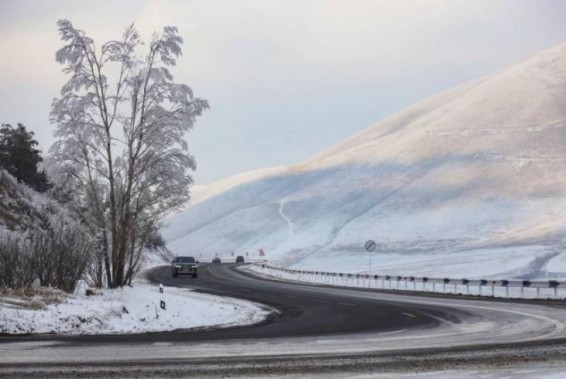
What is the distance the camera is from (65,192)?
33.9m

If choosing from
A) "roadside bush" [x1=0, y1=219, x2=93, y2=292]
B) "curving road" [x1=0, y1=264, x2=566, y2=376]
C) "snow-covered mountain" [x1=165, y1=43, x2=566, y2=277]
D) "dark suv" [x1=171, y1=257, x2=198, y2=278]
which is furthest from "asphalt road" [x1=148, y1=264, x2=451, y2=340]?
"snow-covered mountain" [x1=165, y1=43, x2=566, y2=277]

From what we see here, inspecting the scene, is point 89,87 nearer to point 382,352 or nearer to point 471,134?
point 382,352

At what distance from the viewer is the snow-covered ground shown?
18.2 m

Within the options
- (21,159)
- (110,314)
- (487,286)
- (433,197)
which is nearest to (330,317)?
(110,314)

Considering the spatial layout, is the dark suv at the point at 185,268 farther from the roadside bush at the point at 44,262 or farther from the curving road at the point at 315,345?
the curving road at the point at 315,345

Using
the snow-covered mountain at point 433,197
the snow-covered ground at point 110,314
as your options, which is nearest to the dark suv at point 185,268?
the snow-covered mountain at point 433,197

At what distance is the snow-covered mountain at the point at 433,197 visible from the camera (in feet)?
309

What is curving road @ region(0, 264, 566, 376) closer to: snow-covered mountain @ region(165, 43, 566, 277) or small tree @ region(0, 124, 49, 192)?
snow-covered mountain @ region(165, 43, 566, 277)

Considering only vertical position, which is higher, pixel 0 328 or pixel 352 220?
pixel 352 220

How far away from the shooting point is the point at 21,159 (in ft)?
227

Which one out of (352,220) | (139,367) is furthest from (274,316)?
(352,220)

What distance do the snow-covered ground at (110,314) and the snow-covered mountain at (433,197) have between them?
41.0 meters

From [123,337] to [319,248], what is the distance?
10156cm

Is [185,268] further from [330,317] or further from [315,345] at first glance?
[315,345]
